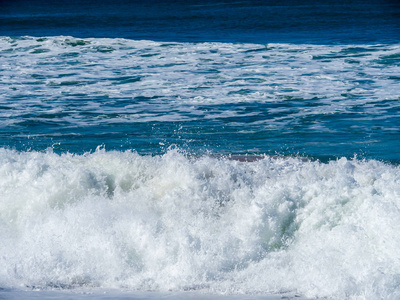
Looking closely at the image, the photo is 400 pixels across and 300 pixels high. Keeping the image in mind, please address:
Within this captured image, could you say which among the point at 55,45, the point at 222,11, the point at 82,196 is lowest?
the point at 82,196

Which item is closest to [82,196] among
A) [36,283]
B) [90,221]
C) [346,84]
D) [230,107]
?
[90,221]

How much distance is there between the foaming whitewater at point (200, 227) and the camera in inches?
212

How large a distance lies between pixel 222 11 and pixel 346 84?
29.5 m

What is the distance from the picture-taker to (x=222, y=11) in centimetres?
4294

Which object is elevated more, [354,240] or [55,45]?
[55,45]

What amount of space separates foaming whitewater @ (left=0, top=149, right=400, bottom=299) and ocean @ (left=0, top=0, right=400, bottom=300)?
18mm

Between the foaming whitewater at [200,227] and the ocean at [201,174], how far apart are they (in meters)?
0.02

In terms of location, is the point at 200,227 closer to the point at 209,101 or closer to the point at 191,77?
the point at 209,101

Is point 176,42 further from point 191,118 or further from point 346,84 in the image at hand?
point 191,118

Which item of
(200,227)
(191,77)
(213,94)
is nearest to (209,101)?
(213,94)

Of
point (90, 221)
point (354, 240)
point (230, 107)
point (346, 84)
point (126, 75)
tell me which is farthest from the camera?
point (126, 75)

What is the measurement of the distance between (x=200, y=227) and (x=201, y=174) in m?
1.34

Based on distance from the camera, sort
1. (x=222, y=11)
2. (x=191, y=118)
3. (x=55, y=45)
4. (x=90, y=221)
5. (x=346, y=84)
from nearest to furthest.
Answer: (x=90, y=221) < (x=191, y=118) < (x=346, y=84) < (x=55, y=45) < (x=222, y=11)

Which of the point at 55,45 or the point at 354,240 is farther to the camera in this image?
the point at 55,45
